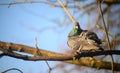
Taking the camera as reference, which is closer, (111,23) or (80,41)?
(80,41)

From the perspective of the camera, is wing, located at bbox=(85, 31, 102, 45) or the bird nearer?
the bird

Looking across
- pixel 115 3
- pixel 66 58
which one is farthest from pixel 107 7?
pixel 66 58

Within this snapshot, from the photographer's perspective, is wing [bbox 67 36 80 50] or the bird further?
wing [bbox 67 36 80 50]

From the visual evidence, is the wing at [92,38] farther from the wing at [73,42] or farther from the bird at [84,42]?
the wing at [73,42]

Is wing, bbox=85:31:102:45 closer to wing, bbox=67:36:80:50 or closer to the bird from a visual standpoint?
the bird

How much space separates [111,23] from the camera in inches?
188

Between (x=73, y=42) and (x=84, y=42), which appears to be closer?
(x=84, y=42)

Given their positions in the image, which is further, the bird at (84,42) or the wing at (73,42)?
the wing at (73,42)

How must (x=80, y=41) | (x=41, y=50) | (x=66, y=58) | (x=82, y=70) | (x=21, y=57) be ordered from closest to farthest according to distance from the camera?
(x=21, y=57) → (x=66, y=58) → (x=80, y=41) → (x=41, y=50) → (x=82, y=70)

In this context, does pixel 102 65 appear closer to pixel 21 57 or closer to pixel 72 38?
pixel 72 38

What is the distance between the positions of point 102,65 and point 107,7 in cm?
254

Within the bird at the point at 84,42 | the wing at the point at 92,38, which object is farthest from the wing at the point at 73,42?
the wing at the point at 92,38

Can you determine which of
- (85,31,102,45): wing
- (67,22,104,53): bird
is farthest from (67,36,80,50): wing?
(85,31,102,45): wing

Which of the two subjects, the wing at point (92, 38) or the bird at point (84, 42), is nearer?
the bird at point (84, 42)
